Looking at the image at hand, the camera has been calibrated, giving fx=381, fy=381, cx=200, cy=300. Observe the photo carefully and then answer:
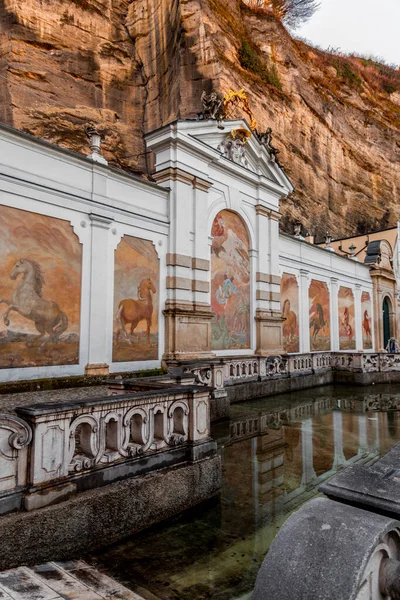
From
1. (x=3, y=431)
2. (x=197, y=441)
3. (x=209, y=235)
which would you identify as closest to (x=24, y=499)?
(x=3, y=431)

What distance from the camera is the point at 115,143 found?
20000 millimetres

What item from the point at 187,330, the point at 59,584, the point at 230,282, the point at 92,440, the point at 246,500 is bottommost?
the point at 246,500

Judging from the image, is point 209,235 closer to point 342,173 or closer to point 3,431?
point 3,431

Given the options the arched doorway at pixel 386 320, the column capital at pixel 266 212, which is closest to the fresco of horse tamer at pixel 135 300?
the column capital at pixel 266 212

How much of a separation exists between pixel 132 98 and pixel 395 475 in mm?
23497

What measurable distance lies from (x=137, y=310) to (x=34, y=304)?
2585 millimetres

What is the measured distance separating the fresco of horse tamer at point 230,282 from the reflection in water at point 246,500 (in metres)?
3.12

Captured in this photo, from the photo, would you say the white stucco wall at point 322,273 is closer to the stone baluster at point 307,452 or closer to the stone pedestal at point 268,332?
the stone pedestal at point 268,332

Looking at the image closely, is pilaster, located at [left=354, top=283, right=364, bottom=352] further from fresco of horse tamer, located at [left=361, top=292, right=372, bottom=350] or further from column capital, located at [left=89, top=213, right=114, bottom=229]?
column capital, located at [left=89, top=213, right=114, bottom=229]

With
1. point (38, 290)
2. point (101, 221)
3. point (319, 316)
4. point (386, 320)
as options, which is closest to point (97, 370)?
point (38, 290)

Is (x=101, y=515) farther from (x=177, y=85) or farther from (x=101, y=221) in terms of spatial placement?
(x=177, y=85)

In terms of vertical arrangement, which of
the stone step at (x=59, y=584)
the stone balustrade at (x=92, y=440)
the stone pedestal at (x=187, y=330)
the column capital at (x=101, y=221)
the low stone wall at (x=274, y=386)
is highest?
the column capital at (x=101, y=221)

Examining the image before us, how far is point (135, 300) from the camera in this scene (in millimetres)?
9211

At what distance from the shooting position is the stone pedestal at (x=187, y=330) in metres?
9.77
